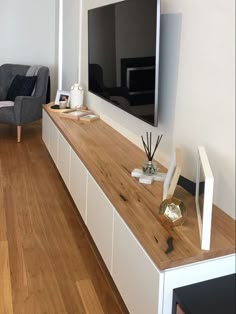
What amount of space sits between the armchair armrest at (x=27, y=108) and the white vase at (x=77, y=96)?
952 mm

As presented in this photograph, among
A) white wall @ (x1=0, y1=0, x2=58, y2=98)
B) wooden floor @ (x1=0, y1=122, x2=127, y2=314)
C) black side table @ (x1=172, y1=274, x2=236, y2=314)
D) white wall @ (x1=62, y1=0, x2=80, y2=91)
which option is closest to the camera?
black side table @ (x1=172, y1=274, x2=236, y2=314)

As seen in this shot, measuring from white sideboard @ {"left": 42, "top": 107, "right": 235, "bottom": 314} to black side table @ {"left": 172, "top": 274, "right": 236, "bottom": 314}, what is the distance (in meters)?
0.02

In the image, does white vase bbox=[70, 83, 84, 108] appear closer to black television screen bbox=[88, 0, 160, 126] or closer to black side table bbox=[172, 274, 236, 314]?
black television screen bbox=[88, 0, 160, 126]

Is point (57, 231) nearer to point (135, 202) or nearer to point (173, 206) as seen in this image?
point (135, 202)

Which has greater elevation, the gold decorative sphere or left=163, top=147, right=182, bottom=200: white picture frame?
left=163, top=147, right=182, bottom=200: white picture frame

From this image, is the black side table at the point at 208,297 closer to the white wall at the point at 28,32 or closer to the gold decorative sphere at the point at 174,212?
the gold decorative sphere at the point at 174,212

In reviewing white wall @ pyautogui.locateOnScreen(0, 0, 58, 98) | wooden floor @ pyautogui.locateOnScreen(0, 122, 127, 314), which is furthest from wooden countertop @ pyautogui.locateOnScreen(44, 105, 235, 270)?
white wall @ pyautogui.locateOnScreen(0, 0, 58, 98)

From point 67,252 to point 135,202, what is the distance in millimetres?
806

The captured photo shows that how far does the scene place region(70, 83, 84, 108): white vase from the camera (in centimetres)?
378

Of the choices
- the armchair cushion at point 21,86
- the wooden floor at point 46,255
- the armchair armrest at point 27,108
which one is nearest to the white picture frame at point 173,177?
the wooden floor at point 46,255

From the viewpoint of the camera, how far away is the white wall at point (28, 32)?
217 inches

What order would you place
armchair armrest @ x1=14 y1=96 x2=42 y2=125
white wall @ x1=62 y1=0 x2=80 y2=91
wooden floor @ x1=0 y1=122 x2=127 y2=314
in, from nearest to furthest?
1. wooden floor @ x1=0 y1=122 x2=127 y2=314
2. white wall @ x1=62 y1=0 x2=80 y2=91
3. armchair armrest @ x1=14 y1=96 x2=42 y2=125

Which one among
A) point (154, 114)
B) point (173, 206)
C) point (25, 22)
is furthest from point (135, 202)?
point (25, 22)

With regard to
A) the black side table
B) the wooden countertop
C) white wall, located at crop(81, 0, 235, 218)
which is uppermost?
white wall, located at crop(81, 0, 235, 218)
